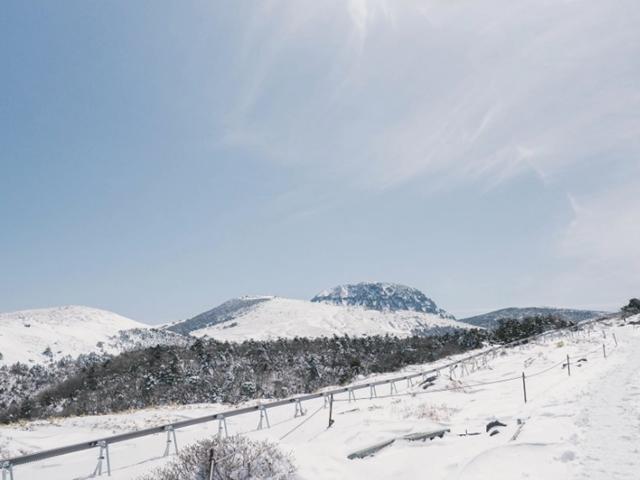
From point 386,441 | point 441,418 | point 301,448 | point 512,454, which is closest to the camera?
point 512,454

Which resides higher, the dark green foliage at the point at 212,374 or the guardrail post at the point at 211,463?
the guardrail post at the point at 211,463

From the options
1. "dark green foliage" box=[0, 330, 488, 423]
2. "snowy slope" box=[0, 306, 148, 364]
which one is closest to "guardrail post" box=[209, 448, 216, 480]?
"dark green foliage" box=[0, 330, 488, 423]

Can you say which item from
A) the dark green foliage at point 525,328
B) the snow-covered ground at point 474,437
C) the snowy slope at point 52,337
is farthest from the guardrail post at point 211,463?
the snowy slope at point 52,337

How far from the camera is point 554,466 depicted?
8078 millimetres

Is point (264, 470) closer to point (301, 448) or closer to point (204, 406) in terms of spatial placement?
point (301, 448)

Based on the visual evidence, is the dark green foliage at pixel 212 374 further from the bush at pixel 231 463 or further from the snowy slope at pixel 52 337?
the bush at pixel 231 463

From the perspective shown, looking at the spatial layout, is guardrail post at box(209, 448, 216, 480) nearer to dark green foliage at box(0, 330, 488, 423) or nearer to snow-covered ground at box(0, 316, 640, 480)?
snow-covered ground at box(0, 316, 640, 480)

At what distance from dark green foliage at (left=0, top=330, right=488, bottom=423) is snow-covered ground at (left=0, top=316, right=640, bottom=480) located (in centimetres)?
3535

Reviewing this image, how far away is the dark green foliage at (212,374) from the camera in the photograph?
58938 mm

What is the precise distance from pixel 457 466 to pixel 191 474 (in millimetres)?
5251

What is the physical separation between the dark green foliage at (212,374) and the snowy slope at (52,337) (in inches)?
1744

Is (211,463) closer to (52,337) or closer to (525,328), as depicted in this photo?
(525,328)

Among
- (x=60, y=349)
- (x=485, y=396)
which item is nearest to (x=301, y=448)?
(x=485, y=396)

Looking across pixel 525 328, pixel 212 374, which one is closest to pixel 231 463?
pixel 212 374
